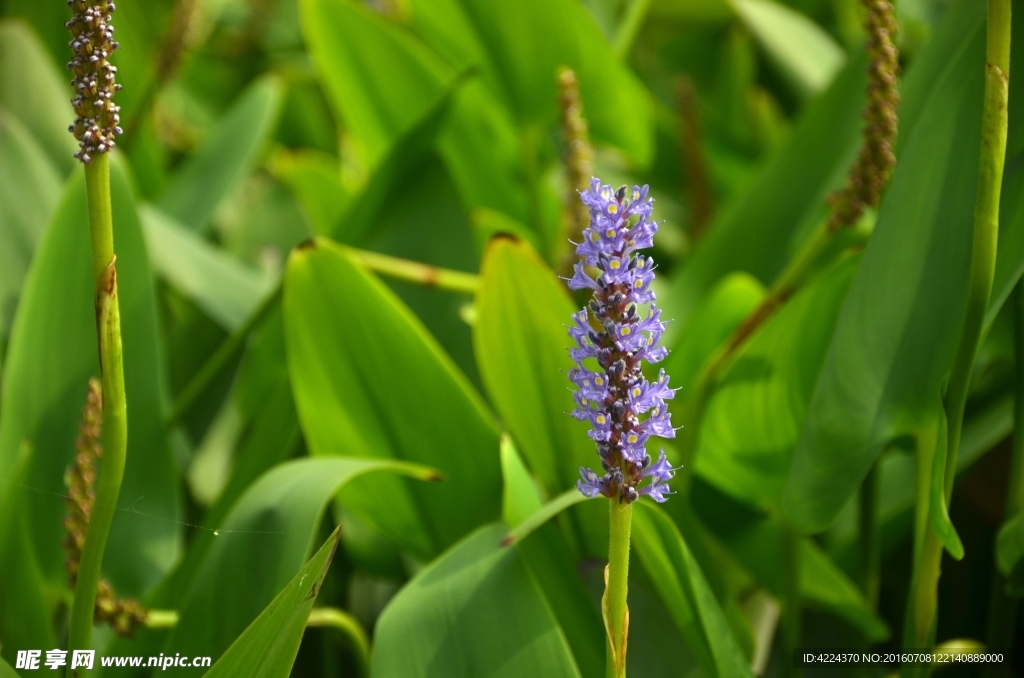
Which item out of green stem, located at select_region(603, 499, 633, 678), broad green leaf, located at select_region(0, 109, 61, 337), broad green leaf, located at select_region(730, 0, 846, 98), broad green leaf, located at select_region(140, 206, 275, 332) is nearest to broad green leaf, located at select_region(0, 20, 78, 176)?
broad green leaf, located at select_region(0, 109, 61, 337)

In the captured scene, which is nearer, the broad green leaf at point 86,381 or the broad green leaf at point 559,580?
the broad green leaf at point 559,580

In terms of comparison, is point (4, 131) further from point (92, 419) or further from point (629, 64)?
point (629, 64)

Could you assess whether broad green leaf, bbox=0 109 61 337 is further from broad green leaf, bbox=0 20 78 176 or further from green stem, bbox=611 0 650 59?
green stem, bbox=611 0 650 59

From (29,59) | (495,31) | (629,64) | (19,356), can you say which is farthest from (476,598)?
(629,64)

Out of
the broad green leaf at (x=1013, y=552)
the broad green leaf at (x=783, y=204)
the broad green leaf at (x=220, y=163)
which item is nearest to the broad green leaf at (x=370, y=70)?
the broad green leaf at (x=220, y=163)

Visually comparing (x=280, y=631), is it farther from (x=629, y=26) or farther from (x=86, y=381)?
(x=629, y=26)

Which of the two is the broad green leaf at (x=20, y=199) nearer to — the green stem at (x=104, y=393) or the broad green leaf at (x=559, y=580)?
the green stem at (x=104, y=393)
